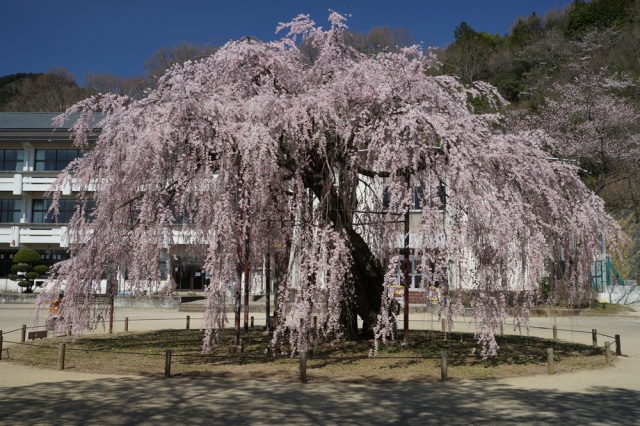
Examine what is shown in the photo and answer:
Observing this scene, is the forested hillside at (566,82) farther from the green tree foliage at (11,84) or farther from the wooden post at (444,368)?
the wooden post at (444,368)

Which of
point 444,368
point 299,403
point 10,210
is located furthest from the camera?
point 10,210

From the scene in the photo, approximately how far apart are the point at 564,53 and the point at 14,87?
5328 centimetres

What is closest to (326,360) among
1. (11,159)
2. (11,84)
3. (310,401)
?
(310,401)

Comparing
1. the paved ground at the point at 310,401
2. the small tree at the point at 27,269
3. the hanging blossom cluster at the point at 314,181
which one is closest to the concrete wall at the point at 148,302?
the small tree at the point at 27,269

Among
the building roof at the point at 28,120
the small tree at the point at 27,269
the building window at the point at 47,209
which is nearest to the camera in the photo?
the small tree at the point at 27,269

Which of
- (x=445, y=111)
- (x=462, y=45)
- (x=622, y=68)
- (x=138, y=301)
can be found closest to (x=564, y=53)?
(x=622, y=68)

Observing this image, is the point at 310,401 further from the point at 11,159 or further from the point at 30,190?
the point at 11,159

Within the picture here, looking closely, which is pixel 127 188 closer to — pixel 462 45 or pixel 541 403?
pixel 541 403

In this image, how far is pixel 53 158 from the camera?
1731 inches

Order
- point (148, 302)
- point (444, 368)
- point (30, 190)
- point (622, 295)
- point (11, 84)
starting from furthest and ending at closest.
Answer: point (11, 84), point (30, 190), point (148, 302), point (622, 295), point (444, 368)

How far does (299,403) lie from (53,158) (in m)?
39.3

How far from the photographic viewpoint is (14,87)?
65.5m

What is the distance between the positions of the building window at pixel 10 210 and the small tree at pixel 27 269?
503cm

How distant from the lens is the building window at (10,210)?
44.0 m
